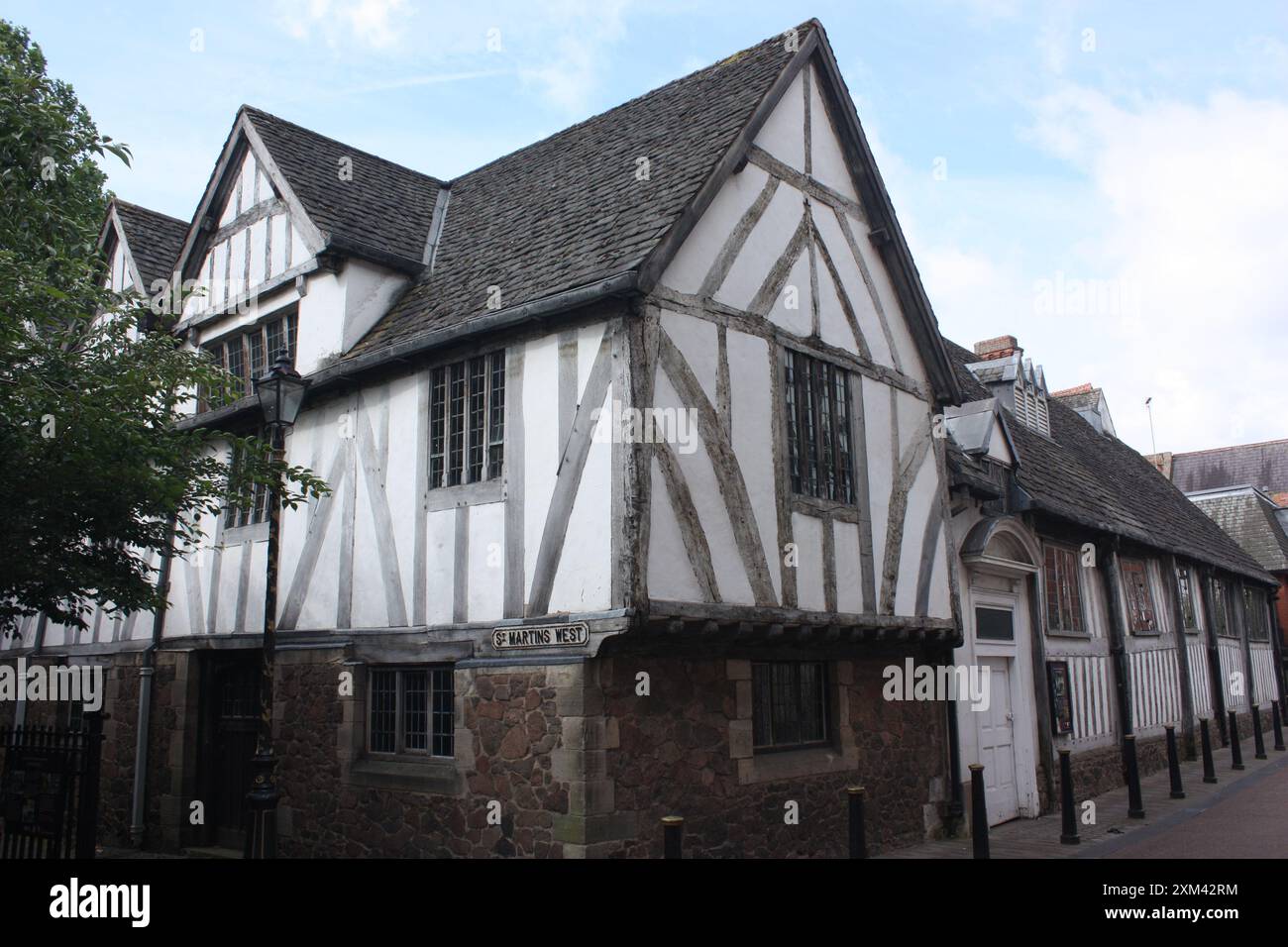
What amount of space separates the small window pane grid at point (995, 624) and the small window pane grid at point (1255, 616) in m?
14.9

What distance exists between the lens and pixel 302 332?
1163 centimetres

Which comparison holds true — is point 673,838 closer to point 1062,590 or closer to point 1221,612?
point 1062,590

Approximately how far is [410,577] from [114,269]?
892cm

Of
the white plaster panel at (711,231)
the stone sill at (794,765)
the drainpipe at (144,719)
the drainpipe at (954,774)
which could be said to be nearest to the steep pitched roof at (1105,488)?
the drainpipe at (954,774)

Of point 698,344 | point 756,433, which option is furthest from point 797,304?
point 698,344

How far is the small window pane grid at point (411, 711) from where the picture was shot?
366 inches

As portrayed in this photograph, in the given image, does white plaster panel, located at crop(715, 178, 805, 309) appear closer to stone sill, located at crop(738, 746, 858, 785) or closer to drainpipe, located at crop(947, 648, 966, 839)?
stone sill, located at crop(738, 746, 858, 785)

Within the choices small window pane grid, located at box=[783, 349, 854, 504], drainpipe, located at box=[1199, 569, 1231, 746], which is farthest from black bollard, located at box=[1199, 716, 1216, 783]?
small window pane grid, located at box=[783, 349, 854, 504]

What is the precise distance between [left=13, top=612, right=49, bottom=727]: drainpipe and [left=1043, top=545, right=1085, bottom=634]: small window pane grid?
46.6 feet

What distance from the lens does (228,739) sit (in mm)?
12008

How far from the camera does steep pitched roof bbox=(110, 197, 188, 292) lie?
14.7m

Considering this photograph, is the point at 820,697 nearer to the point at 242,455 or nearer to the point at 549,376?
the point at 549,376

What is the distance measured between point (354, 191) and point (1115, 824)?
11979 millimetres
